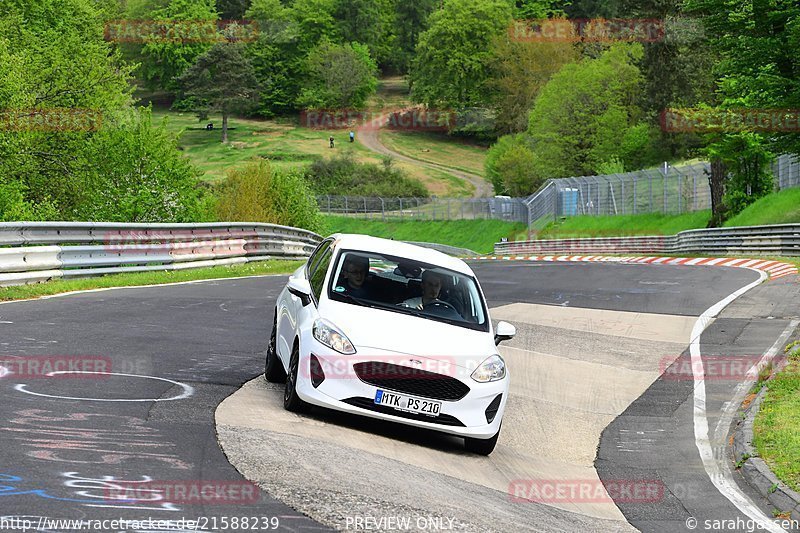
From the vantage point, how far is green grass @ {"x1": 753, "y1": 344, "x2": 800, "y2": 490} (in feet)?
30.2

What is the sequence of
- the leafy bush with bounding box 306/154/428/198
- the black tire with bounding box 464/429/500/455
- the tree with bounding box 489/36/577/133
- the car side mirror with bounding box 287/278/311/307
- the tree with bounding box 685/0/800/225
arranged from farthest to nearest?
the tree with bounding box 489/36/577/133 → the leafy bush with bounding box 306/154/428/198 → the tree with bounding box 685/0/800/225 → the car side mirror with bounding box 287/278/311/307 → the black tire with bounding box 464/429/500/455

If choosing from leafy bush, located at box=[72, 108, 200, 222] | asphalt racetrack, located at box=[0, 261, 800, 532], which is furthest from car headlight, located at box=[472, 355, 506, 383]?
leafy bush, located at box=[72, 108, 200, 222]

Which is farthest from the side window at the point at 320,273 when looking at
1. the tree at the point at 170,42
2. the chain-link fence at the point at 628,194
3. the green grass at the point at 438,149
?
the tree at the point at 170,42

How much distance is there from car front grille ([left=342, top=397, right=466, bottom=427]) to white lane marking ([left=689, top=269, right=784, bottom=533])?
2.20m

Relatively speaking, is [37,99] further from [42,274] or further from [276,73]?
[276,73]

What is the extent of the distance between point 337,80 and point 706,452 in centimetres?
14876

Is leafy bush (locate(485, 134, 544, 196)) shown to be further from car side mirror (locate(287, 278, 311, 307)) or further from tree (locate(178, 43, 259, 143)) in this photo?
car side mirror (locate(287, 278, 311, 307))

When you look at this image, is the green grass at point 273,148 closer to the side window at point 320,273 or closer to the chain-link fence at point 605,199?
the chain-link fence at point 605,199

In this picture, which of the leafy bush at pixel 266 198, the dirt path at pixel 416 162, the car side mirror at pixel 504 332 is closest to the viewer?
the car side mirror at pixel 504 332

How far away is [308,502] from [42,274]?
1427cm

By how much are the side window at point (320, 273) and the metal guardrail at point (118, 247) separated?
8.95 metres

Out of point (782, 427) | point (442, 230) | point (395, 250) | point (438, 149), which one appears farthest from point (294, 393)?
point (438, 149)

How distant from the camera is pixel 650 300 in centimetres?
2202

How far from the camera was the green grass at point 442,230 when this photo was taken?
86312mm
